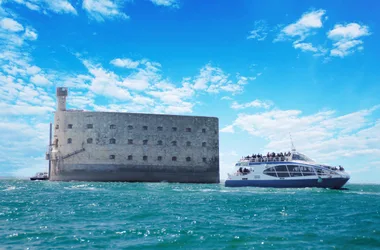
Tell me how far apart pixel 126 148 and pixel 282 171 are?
1986cm

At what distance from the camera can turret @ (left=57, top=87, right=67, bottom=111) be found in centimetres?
4741

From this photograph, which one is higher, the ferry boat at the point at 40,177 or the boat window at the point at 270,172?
the boat window at the point at 270,172

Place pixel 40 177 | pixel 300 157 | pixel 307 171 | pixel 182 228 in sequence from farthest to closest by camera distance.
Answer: pixel 40 177
pixel 300 157
pixel 307 171
pixel 182 228

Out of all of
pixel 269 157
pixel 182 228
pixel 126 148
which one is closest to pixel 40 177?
pixel 126 148

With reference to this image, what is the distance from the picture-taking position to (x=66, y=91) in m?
48.3

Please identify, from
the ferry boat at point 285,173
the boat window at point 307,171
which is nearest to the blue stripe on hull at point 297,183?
the ferry boat at point 285,173

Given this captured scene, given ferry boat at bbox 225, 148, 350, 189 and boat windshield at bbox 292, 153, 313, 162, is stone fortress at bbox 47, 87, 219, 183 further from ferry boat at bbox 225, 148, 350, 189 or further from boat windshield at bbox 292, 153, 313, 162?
boat windshield at bbox 292, 153, 313, 162

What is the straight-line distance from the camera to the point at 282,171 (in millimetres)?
35594

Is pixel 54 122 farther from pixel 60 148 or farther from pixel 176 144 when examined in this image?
pixel 176 144

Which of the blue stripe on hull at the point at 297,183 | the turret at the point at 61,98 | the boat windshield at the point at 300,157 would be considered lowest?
the blue stripe on hull at the point at 297,183

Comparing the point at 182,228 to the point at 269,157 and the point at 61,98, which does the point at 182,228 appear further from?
the point at 61,98

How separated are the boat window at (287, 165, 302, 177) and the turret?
28941mm

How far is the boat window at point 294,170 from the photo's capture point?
115ft

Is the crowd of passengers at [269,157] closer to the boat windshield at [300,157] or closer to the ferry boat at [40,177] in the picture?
the boat windshield at [300,157]
